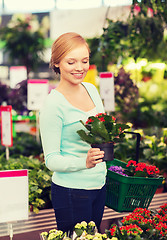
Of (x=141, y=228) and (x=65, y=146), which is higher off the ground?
(x=65, y=146)

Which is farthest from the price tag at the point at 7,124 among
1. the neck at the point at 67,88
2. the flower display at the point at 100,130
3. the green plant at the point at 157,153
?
the flower display at the point at 100,130

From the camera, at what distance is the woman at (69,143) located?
5.29 ft

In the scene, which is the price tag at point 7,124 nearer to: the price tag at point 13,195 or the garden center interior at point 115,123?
the garden center interior at point 115,123

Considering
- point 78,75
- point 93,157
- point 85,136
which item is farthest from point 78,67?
point 93,157

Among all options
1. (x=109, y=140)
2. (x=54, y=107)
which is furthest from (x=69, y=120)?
(x=109, y=140)

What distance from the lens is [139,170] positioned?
217cm

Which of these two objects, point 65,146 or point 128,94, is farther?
point 128,94

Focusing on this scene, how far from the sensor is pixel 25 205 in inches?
78.2

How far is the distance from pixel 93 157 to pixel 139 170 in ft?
2.28

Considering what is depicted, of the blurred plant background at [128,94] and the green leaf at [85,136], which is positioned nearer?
the green leaf at [85,136]

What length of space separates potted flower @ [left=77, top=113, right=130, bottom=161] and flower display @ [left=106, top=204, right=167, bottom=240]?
325mm

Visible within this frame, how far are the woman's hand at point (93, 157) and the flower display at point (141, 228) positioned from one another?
32 centimetres

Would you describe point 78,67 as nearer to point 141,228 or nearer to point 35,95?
point 141,228

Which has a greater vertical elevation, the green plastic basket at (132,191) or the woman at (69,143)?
the woman at (69,143)
